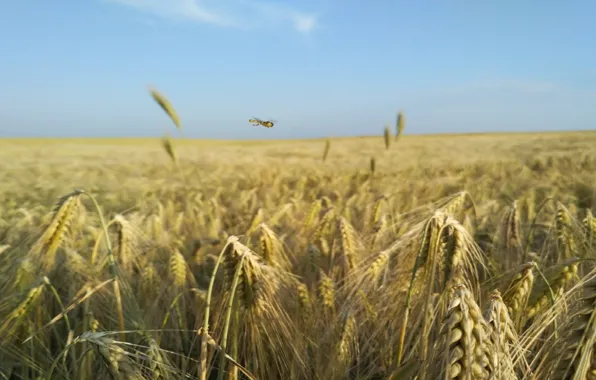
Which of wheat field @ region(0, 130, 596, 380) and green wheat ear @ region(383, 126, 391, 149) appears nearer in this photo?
wheat field @ region(0, 130, 596, 380)

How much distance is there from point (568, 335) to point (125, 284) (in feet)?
5.32

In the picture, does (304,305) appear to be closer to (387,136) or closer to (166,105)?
(166,105)

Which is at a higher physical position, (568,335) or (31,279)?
(568,335)

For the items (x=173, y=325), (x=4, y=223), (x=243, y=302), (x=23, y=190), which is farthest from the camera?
(x=23, y=190)

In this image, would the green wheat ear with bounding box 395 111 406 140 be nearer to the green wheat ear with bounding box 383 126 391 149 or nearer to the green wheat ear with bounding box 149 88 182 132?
the green wheat ear with bounding box 383 126 391 149

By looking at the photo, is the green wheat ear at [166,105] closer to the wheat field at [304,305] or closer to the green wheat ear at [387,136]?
the wheat field at [304,305]

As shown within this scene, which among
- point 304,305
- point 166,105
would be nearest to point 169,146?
point 166,105

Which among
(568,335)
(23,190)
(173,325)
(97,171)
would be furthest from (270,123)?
(97,171)

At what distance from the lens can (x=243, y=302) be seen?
1346mm

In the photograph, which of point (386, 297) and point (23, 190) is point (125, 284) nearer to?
point (386, 297)

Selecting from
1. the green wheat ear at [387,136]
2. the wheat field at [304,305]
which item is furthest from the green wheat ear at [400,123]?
the wheat field at [304,305]

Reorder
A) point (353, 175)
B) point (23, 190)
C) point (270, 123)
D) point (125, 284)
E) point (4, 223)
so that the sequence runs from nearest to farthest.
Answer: point (125, 284), point (270, 123), point (4, 223), point (23, 190), point (353, 175)

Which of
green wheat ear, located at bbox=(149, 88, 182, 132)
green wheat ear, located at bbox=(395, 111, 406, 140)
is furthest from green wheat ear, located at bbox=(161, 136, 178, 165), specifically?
green wheat ear, located at bbox=(395, 111, 406, 140)

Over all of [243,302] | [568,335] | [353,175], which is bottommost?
[353,175]
